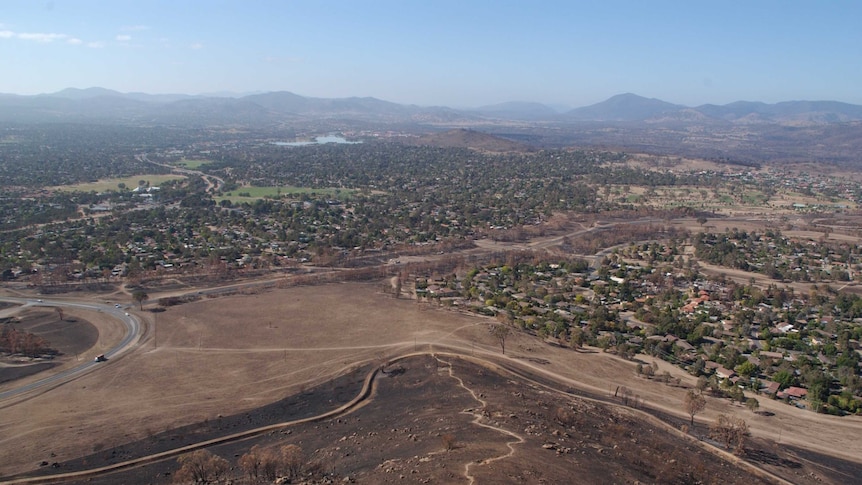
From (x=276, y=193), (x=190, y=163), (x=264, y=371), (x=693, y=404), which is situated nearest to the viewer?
(x=693, y=404)

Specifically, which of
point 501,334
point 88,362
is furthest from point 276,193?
point 501,334

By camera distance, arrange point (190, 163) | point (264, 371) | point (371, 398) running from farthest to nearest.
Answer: point (190, 163)
point (264, 371)
point (371, 398)

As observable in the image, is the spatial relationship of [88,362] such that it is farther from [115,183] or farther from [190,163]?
[190,163]

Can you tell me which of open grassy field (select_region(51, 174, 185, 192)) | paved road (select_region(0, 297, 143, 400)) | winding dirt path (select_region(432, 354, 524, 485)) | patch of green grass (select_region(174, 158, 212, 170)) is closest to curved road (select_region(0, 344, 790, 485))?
winding dirt path (select_region(432, 354, 524, 485))

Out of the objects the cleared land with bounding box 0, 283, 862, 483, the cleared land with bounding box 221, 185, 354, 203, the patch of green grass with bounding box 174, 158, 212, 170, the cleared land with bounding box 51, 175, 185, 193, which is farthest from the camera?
the patch of green grass with bounding box 174, 158, 212, 170

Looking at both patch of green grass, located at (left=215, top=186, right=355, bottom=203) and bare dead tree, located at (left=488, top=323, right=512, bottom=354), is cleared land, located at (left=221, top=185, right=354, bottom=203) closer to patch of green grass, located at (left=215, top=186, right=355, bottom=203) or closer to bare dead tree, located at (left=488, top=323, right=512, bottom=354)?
patch of green grass, located at (left=215, top=186, right=355, bottom=203)

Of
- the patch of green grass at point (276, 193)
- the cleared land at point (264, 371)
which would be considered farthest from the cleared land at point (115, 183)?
the cleared land at point (264, 371)
